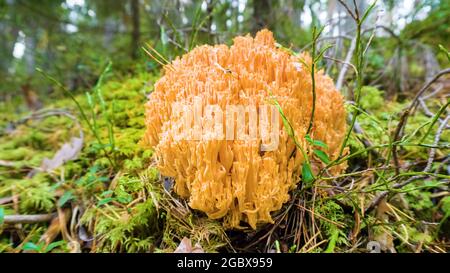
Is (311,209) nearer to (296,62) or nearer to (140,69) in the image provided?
(296,62)

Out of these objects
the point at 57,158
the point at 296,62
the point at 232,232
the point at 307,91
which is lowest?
the point at 232,232

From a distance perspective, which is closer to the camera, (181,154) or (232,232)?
(181,154)

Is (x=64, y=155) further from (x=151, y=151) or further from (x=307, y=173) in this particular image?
(x=307, y=173)

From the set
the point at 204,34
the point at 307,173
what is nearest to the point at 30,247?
the point at 307,173

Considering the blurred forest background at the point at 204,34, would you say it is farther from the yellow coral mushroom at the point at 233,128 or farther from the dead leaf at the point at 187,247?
the dead leaf at the point at 187,247

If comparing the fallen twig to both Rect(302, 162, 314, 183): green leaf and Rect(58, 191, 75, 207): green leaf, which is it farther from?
Rect(302, 162, 314, 183): green leaf
